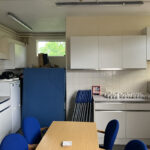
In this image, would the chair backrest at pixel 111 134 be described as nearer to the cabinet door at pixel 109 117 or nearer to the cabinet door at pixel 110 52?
the cabinet door at pixel 109 117

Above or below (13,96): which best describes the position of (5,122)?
below

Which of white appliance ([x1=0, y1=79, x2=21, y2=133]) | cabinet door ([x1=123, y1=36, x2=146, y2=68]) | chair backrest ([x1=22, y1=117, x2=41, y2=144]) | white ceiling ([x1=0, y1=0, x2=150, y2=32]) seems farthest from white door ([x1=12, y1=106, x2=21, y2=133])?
cabinet door ([x1=123, y1=36, x2=146, y2=68])

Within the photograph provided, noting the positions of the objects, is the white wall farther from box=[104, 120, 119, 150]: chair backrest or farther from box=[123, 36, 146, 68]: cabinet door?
box=[104, 120, 119, 150]: chair backrest

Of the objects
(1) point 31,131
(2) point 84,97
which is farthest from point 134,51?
(1) point 31,131

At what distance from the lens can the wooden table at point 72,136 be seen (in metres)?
1.88

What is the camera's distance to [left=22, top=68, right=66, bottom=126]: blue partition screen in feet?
13.2

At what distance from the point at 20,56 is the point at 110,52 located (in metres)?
2.94

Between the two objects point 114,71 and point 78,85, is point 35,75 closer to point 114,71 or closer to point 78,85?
point 78,85

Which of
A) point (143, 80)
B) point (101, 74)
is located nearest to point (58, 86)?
point (101, 74)

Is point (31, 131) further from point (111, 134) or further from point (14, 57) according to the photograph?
point (14, 57)

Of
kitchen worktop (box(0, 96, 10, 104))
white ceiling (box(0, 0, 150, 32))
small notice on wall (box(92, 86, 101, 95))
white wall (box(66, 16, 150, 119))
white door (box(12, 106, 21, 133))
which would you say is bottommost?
white door (box(12, 106, 21, 133))

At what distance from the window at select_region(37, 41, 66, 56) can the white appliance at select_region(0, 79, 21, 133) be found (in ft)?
6.55

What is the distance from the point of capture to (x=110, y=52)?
3.67 meters

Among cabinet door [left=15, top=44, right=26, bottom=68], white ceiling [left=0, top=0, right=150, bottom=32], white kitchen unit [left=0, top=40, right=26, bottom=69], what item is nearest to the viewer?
white ceiling [left=0, top=0, right=150, bottom=32]
